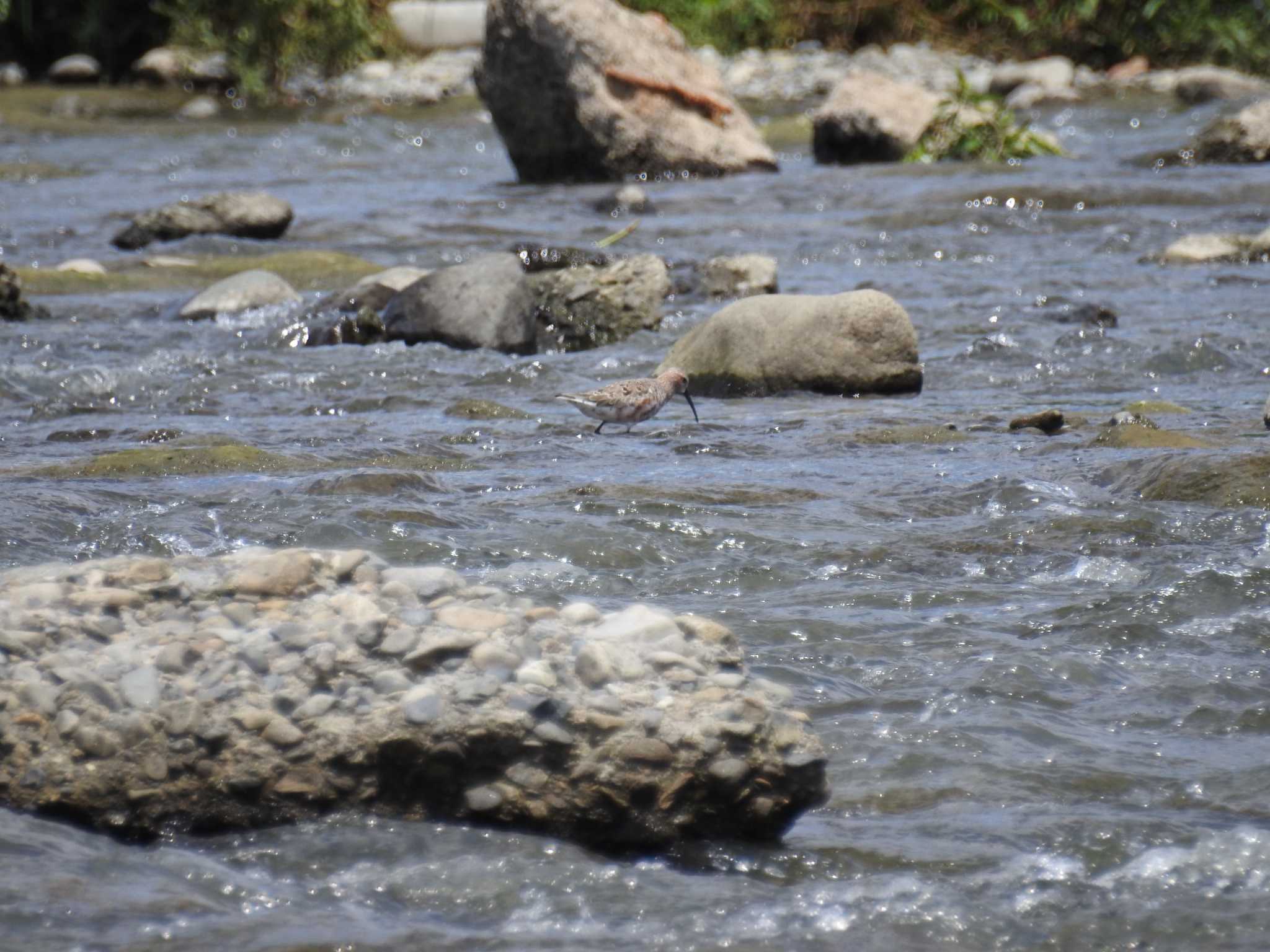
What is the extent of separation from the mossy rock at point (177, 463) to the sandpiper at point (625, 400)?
1015 millimetres

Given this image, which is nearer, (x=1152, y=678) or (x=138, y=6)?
(x=1152, y=678)

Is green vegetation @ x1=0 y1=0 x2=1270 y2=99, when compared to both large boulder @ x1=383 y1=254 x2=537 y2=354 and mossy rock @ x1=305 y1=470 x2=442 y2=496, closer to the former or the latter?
large boulder @ x1=383 y1=254 x2=537 y2=354

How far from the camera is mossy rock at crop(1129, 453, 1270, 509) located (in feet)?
15.2

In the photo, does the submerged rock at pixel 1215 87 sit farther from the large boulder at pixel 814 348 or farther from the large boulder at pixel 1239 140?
the large boulder at pixel 814 348

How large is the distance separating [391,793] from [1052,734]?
1303mm

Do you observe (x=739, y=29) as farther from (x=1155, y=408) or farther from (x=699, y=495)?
(x=699, y=495)

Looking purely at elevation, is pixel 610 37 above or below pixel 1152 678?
above

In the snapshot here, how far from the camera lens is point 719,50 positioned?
26.0 metres

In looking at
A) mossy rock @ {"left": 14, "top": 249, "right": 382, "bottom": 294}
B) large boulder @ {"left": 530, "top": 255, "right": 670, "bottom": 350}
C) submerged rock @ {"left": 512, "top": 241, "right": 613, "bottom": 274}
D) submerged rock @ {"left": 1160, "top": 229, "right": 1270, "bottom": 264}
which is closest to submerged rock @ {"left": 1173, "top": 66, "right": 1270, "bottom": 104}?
submerged rock @ {"left": 1160, "top": 229, "right": 1270, "bottom": 264}

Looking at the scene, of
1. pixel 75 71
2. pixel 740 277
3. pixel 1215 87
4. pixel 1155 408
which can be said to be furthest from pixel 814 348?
pixel 75 71

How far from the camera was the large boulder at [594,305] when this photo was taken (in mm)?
8148

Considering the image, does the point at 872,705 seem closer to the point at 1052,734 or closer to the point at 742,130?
the point at 1052,734

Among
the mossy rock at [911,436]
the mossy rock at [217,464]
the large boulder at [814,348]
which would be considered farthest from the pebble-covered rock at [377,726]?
the large boulder at [814,348]

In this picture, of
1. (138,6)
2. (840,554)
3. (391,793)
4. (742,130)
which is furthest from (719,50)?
(391,793)
